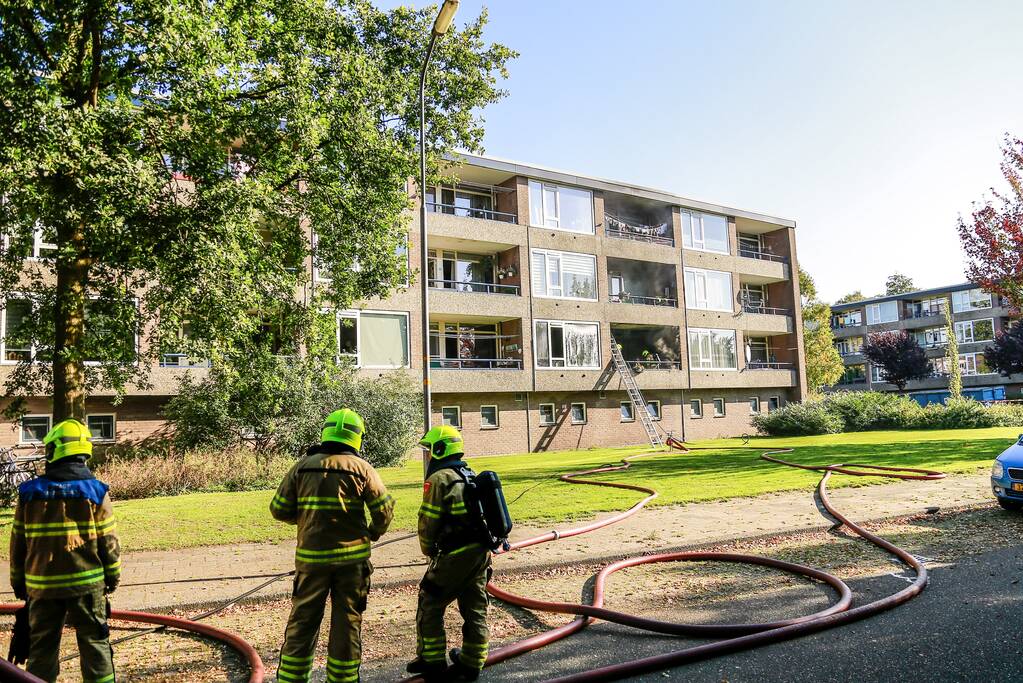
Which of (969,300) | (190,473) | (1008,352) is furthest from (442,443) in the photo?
(969,300)

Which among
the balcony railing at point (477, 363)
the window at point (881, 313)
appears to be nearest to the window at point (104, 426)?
the balcony railing at point (477, 363)

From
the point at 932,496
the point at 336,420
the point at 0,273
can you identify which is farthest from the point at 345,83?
the point at 932,496

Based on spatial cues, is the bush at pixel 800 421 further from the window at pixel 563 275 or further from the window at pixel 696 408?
the window at pixel 563 275

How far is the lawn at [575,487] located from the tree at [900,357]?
39.5 meters

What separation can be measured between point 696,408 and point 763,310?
8.53m

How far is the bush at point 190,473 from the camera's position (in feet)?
49.8

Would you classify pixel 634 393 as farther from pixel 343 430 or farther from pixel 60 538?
pixel 60 538

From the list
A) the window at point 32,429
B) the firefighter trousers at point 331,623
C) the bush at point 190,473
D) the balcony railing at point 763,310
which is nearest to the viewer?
the firefighter trousers at point 331,623

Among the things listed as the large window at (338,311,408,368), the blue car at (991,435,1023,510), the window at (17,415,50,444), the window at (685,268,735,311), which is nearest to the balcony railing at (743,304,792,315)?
the window at (685,268,735,311)

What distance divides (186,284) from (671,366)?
82.5 ft

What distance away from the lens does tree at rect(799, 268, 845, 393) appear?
46781mm

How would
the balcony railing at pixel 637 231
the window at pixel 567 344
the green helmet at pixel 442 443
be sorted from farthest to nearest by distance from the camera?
the balcony railing at pixel 637 231 < the window at pixel 567 344 < the green helmet at pixel 442 443

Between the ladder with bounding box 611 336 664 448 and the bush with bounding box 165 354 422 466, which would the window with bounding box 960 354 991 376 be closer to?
the ladder with bounding box 611 336 664 448

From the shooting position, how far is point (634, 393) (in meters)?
29.8
